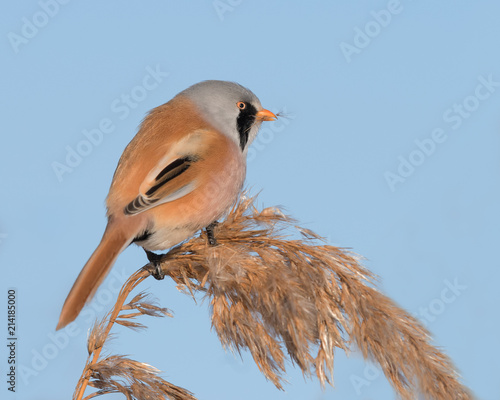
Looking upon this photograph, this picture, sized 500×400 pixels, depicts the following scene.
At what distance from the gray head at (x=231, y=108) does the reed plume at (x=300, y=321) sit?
55.9 inches

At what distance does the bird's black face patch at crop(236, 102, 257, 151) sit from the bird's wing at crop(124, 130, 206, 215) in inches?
20.1

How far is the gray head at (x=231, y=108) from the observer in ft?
13.6

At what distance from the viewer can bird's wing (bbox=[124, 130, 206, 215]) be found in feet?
11.6

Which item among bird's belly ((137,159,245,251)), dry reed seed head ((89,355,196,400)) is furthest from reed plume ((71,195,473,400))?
bird's belly ((137,159,245,251))

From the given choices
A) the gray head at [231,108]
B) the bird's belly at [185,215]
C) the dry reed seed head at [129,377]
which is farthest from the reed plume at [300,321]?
the gray head at [231,108]

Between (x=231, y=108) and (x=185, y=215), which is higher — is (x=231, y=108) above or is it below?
above

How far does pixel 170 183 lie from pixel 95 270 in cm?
70

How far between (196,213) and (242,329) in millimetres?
928

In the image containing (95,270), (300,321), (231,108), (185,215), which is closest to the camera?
(300,321)

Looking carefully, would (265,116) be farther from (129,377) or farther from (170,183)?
(129,377)

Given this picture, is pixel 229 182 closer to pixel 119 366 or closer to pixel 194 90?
pixel 194 90

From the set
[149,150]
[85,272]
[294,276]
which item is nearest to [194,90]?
[149,150]

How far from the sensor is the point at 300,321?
2666mm

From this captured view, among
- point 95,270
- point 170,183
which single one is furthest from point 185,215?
point 95,270
